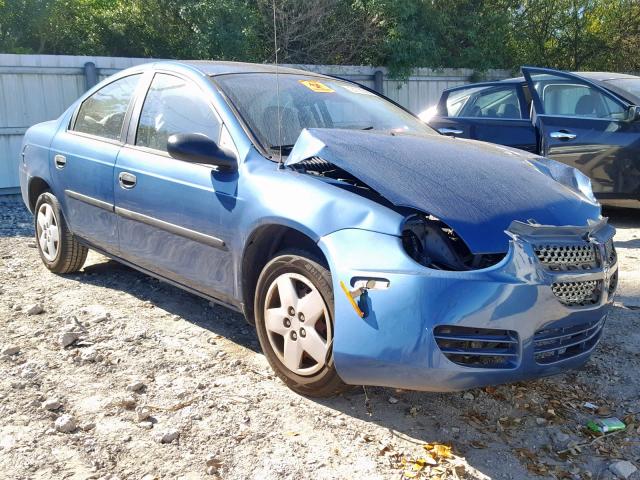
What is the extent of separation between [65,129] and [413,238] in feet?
10.8

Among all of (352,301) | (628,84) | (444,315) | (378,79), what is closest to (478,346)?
(444,315)

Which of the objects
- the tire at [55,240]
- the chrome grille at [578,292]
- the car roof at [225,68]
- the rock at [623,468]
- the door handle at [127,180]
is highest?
the car roof at [225,68]

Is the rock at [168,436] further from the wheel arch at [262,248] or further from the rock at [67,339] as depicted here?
the rock at [67,339]

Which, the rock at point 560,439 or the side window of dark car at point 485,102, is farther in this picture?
the side window of dark car at point 485,102

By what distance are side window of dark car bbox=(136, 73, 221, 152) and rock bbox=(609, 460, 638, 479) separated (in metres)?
2.49

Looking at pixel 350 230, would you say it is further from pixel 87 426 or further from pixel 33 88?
pixel 33 88

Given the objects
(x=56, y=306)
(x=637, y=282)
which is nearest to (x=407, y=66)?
(x=637, y=282)

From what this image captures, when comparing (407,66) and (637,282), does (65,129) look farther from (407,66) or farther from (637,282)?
(407,66)

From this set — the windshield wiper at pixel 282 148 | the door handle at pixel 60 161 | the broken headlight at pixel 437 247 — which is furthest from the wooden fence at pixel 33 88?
the broken headlight at pixel 437 247

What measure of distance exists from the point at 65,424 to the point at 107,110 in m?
2.50

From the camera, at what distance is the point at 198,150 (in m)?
3.54

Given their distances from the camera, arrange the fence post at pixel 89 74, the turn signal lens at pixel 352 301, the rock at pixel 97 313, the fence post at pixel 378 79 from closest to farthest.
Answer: the turn signal lens at pixel 352 301, the rock at pixel 97 313, the fence post at pixel 89 74, the fence post at pixel 378 79

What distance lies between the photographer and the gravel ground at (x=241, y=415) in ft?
9.35

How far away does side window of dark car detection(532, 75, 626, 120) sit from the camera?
720 centimetres
